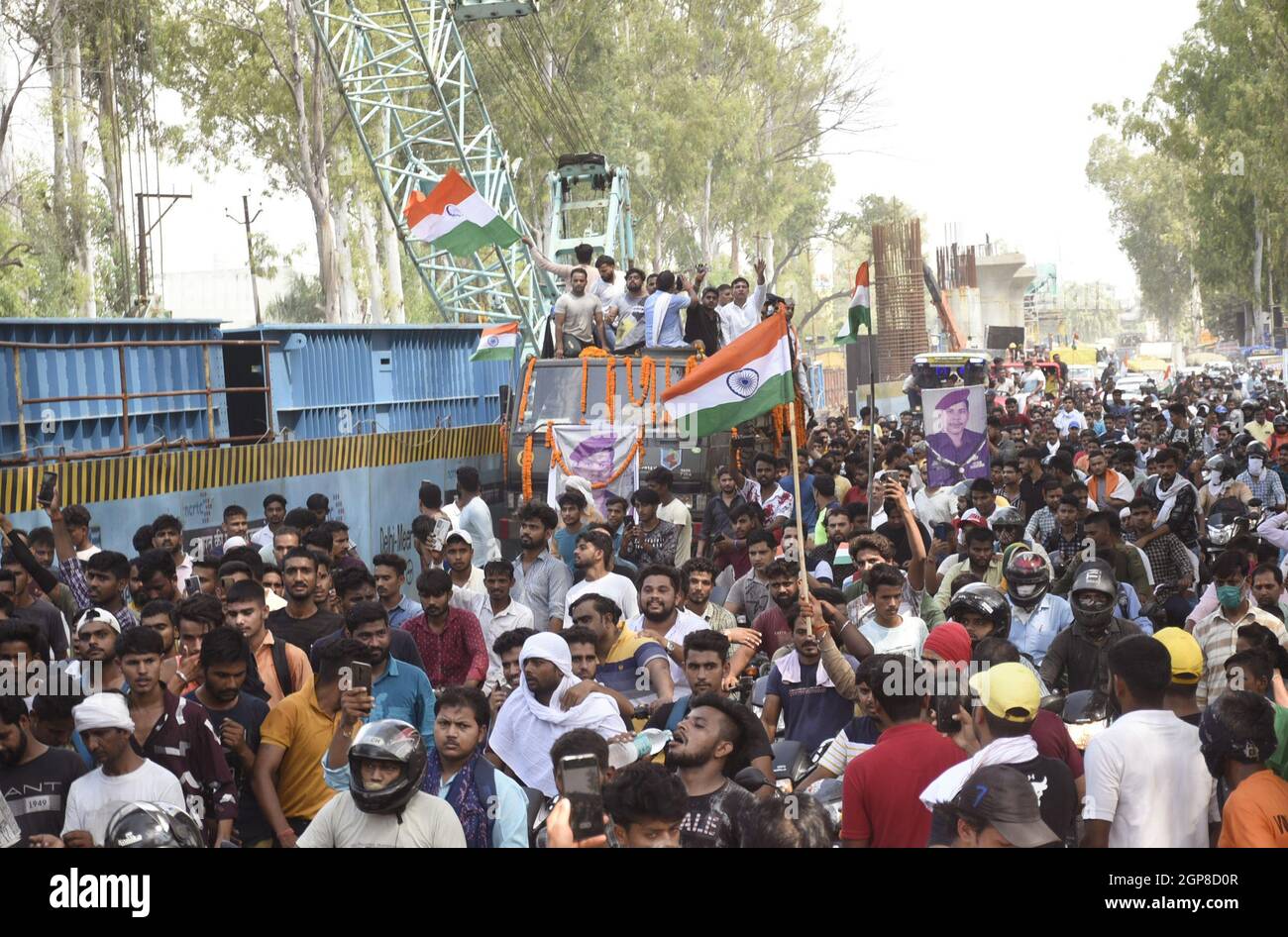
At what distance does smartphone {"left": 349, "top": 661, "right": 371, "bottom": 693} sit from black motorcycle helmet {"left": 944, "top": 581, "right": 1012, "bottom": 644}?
2.64m

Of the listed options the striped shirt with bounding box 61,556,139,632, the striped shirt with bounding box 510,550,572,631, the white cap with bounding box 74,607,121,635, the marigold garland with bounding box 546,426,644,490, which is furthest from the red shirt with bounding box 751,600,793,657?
the marigold garland with bounding box 546,426,644,490

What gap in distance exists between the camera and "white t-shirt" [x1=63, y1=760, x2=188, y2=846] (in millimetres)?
5566

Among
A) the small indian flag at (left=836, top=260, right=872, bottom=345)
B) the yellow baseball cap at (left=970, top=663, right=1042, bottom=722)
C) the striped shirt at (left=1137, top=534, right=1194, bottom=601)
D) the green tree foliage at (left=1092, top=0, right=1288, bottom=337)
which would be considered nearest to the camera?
the yellow baseball cap at (left=970, top=663, right=1042, bottom=722)

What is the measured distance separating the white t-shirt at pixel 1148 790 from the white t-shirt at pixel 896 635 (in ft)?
7.28

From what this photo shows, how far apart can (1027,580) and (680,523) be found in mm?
4489

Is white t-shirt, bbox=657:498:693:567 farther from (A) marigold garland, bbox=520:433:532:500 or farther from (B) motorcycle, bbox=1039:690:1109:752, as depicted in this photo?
(B) motorcycle, bbox=1039:690:1109:752

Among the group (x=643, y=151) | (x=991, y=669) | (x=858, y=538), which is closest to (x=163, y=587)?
(x=858, y=538)

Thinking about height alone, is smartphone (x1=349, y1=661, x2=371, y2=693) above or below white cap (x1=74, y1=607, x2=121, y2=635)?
below

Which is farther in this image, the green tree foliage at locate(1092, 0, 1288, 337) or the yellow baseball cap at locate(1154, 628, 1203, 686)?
the green tree foliage at locate(1092, 0, 1288, 337)

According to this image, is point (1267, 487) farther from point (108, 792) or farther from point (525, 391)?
point (108, 792)

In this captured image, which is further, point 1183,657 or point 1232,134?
point 1232,134

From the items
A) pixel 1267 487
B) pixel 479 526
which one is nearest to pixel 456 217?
pixel 479 526

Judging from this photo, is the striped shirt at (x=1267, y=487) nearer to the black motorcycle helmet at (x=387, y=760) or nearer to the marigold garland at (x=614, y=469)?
the marigold garland at (x=614, y=469)

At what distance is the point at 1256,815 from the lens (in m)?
4.81
